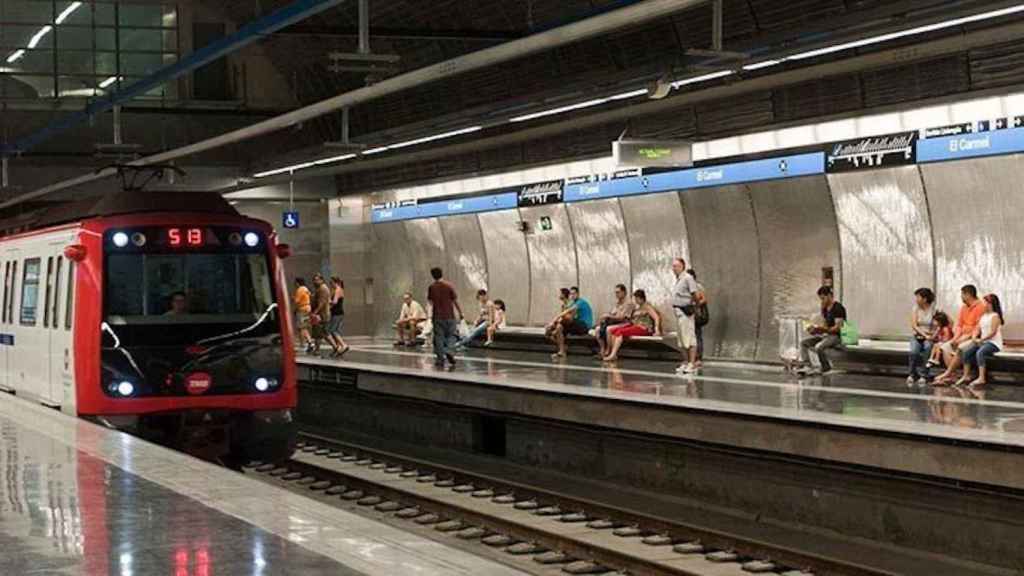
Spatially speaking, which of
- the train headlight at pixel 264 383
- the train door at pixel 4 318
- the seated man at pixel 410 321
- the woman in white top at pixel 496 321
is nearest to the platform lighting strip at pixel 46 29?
the seated man at pixel 410 321

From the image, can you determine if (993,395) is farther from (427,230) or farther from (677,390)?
(427,230)

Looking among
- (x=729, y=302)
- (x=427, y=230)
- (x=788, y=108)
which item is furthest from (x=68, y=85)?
(x=788, y=108)

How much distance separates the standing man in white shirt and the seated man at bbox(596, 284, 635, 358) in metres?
3.14

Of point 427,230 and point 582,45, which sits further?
point 427,230

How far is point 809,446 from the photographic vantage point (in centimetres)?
1225

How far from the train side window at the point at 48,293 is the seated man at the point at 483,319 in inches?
476

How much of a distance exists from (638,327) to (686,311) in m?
3.17

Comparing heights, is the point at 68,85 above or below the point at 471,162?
above

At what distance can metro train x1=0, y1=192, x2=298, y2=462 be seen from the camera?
13492 mm

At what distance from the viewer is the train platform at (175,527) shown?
6582 mm

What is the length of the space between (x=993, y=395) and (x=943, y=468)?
4.25 meters

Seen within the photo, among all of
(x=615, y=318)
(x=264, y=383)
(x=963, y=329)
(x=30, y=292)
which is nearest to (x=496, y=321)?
(x=615, y=318)

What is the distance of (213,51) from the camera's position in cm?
1666

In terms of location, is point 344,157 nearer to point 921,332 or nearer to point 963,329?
point 921,332
